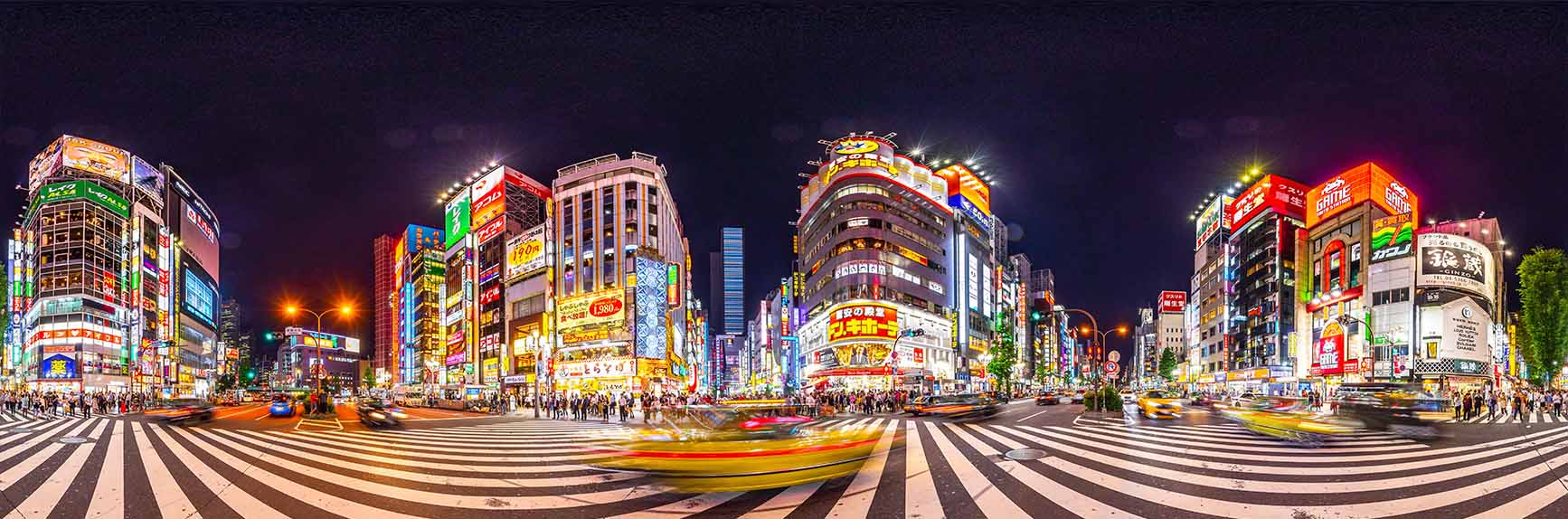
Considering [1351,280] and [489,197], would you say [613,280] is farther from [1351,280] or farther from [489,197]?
[1351,280]

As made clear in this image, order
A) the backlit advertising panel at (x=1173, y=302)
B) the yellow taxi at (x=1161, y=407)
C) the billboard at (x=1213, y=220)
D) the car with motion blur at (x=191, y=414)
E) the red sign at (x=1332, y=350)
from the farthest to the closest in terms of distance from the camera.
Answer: the backlit advertising panel at (x=1173, y=302)
the billboard at (x=1213, y=220)
the red sign at (x=1332, y=350)
the yellow taxi at (x=1161, y=407)
the car with motion blur at (x=191, y=414)

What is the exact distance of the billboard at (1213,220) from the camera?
110m

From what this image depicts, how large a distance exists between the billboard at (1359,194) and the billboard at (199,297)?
154m

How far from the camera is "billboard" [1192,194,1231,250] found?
10989 cm

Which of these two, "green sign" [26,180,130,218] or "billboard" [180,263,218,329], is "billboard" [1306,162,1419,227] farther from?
"billboard" [180,263,218,329]

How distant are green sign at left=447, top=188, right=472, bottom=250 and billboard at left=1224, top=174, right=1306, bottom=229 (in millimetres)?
104310

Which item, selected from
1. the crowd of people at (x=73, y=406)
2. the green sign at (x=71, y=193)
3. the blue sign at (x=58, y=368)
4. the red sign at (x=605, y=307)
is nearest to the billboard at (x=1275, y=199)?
the red sign at (x=605, y=307)

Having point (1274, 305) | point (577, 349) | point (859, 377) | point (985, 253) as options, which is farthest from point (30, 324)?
point (1274, 305)

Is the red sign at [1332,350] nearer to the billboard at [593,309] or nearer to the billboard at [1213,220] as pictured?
A: the billboard at [1213,220]

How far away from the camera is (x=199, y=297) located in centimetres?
13388

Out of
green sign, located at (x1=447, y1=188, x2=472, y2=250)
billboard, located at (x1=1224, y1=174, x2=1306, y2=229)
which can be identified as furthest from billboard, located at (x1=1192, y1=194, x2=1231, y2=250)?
green sign, located at (x1=447, y1=188, x2=472, y2=250)

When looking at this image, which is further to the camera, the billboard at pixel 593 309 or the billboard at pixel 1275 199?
the billboard at pixel 1275 199

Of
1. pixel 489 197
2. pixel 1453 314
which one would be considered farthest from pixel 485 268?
pixel 1453 314

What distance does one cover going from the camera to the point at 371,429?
84.0 ft
